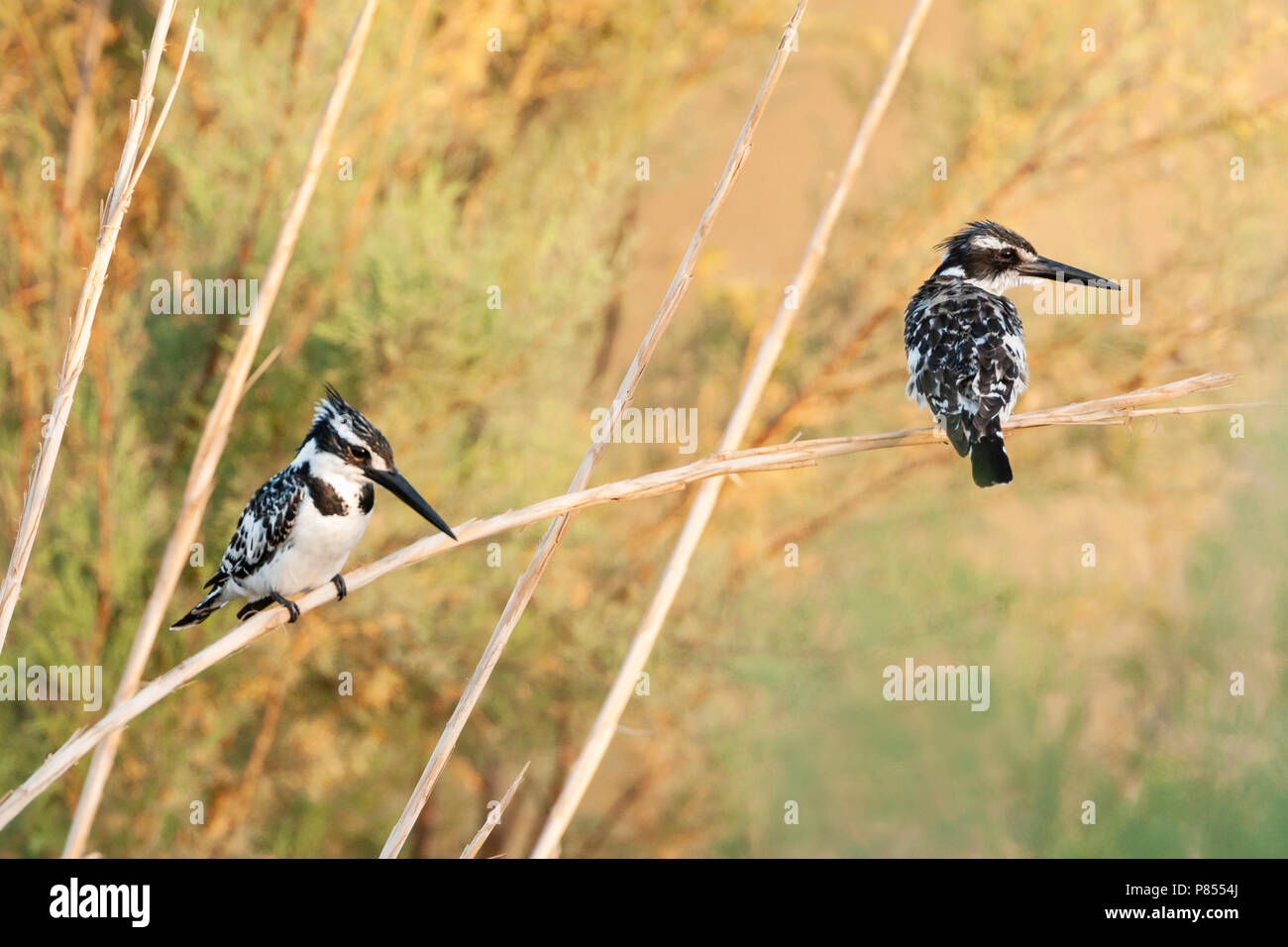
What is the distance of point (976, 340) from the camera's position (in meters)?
1.54

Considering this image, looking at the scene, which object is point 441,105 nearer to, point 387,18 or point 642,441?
point 387,18

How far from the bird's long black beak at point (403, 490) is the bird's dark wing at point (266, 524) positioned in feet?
0.79

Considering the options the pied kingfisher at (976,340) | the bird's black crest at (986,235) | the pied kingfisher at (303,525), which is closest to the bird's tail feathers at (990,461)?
the pied kingfisher at (976,340)

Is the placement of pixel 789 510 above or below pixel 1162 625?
above

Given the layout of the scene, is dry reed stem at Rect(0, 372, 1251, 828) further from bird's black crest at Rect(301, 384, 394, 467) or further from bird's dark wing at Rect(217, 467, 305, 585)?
bird's dark wing at Rect(217, 467, 305, 585)

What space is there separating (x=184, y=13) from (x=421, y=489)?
1.02 m

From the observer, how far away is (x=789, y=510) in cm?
292

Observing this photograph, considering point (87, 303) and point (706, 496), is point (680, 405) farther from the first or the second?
point (87, 303)

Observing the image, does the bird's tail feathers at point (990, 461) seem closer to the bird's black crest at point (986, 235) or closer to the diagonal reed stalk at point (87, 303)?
the bird's black crest at point (986, 235)

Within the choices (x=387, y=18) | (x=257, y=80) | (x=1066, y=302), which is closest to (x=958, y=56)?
(x=1066, y=302)

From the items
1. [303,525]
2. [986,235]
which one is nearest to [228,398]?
[303,525]

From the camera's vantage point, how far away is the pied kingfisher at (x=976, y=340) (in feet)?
4.23

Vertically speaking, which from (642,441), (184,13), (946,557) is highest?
(184,13)

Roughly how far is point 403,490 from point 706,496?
36 centimetres
